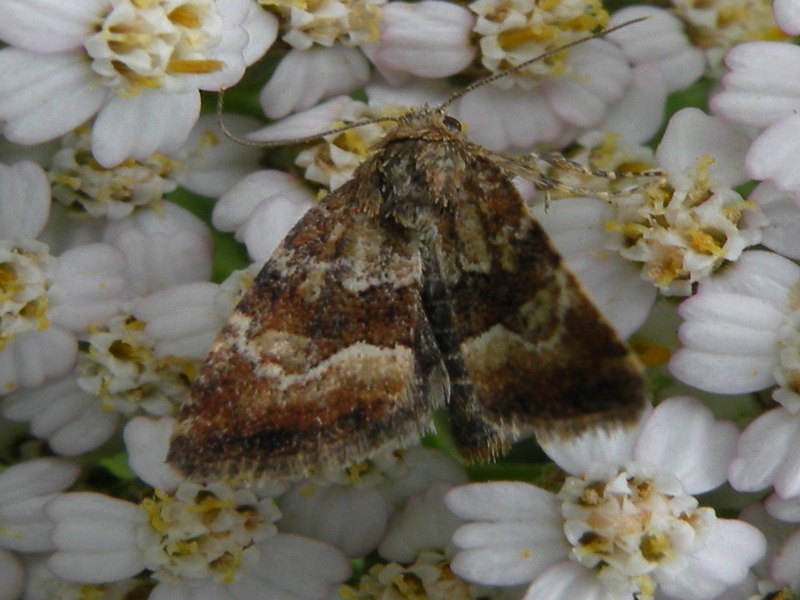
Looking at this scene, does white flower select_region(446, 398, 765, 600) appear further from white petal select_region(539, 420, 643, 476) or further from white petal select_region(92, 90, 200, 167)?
white petal select_region(92, 90, 200, 167)

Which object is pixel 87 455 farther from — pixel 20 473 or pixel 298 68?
pixel 298 68

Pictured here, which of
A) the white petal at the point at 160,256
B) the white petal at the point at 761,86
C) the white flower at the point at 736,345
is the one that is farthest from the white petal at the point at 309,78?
the white flower at the point at 736,345

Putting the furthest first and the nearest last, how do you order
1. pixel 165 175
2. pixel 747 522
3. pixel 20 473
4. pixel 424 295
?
pixel 165 175
pixel 20 473
pixel 747 522
pixel 424 295

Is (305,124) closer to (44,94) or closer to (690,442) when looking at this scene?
(44,94)

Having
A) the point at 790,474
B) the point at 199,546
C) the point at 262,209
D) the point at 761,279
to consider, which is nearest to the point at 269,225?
the point at 262,209

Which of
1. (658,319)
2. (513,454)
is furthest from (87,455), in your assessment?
(658,319)

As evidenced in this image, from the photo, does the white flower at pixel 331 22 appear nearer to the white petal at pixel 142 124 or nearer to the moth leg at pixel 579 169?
the white petal at pixel 142 124
